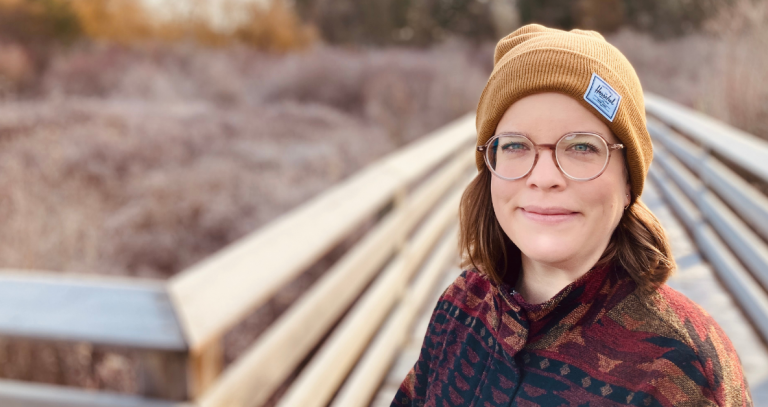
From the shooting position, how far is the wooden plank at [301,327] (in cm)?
137

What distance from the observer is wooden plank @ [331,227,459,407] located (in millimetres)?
2512

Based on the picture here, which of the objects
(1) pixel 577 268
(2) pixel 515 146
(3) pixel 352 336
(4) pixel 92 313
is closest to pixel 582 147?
(2) pixel 515 146

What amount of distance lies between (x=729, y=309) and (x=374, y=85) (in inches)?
617

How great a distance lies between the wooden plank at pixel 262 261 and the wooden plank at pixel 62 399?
141 mm

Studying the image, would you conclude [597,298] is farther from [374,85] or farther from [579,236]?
[374,85]

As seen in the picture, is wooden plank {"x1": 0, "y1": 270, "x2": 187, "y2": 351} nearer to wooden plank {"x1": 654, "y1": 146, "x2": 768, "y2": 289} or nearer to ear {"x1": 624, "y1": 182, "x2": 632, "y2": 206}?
ear {"x1": 624, "y1": 182, "x2": 632, "y2": 206}

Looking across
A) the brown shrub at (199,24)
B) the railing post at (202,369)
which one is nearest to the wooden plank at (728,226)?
the railing post at (202,369)

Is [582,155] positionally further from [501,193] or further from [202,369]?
[202,369]

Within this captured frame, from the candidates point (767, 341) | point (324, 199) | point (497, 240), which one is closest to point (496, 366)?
point (497, 240)

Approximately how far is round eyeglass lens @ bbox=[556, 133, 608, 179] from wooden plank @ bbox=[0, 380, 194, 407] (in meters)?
0.76

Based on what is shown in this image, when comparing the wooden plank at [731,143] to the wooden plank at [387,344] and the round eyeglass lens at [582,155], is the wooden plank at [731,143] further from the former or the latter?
the round eyeglass lens at [582,155]

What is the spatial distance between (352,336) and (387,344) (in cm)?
53

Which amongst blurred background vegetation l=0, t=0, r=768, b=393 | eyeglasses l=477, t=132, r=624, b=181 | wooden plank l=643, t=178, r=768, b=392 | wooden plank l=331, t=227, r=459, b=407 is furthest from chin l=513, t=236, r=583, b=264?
blurred background vegetation l=0, t=0, r=768, b=393

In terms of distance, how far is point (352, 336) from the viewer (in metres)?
2.48
